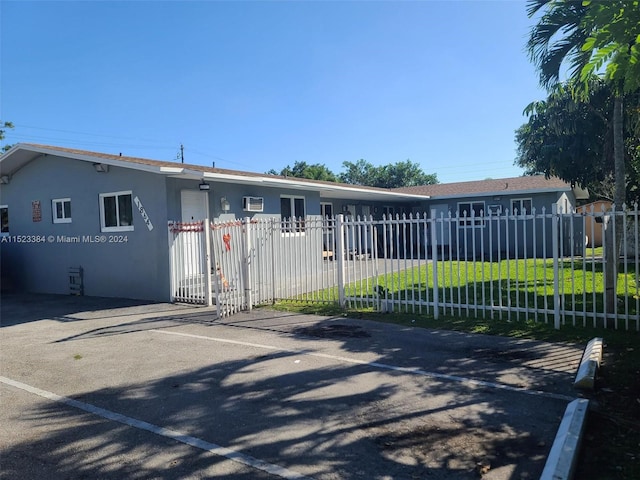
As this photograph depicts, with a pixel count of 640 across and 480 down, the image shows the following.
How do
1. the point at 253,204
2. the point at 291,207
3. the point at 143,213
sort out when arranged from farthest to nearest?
the point at 291,207 < the point at 253,204 < the point at 143,213

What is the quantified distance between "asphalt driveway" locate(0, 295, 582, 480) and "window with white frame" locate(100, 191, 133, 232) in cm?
448

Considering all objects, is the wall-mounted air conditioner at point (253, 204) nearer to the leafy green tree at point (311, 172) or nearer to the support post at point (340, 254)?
the support post at point (340, 254)

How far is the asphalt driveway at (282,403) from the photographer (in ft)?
11.4

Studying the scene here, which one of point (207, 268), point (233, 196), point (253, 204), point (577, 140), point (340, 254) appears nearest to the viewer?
point (340, 254)

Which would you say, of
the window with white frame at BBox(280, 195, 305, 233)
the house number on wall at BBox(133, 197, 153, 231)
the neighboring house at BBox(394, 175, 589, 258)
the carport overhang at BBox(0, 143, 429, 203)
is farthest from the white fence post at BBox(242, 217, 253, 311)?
the neighboring house at BBox(394, 175, 589, 258)

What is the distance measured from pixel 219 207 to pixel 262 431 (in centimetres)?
939

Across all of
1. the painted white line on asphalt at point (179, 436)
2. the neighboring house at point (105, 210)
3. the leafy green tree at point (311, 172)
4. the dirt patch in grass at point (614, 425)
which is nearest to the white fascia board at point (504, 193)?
the neighboring house at point (105, 210)

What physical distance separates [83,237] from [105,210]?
3.91 ft

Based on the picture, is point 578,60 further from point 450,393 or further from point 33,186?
point 33,186

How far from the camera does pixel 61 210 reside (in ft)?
44.5

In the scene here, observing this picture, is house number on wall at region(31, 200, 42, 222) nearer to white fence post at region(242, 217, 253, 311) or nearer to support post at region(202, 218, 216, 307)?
support post at region(202, 218, 216, 307)

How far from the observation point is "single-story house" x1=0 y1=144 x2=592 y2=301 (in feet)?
37.1

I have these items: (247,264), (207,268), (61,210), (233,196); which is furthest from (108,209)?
(247,264)

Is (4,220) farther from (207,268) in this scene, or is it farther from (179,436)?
(179,436)
